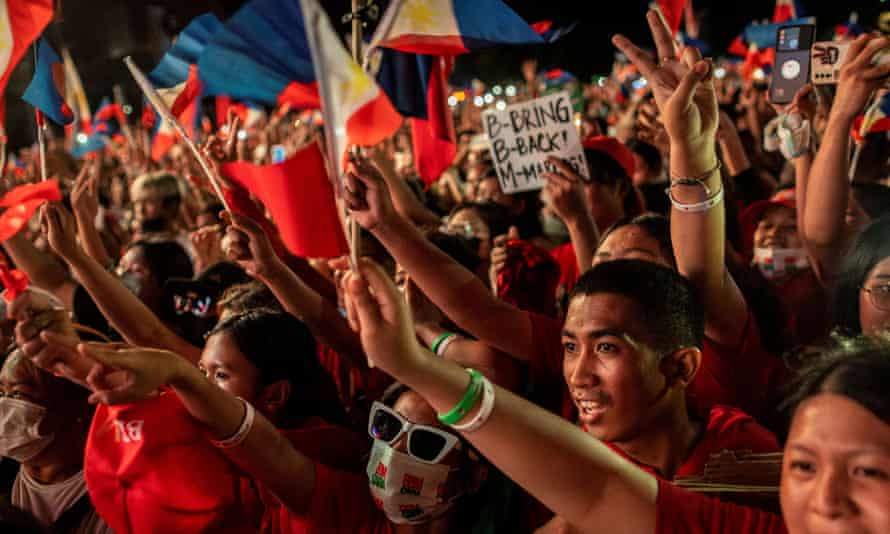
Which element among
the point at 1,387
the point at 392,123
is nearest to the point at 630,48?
the point at 392,123

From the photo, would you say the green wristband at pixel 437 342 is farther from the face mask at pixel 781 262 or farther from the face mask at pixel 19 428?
the face mask at pixel 781 262

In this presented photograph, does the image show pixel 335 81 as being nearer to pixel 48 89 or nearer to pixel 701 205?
pixel 701 205

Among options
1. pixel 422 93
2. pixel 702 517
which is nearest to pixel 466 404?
pixel 702 517

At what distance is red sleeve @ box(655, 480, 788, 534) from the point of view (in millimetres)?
1595

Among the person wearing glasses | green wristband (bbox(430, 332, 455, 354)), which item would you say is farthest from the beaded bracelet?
the person wearing glasses

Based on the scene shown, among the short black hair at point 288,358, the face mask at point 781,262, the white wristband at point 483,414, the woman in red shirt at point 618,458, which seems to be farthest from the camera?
the face mask at point 781,262

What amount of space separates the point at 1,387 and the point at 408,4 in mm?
1630

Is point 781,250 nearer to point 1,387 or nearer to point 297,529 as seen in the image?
point 297,529

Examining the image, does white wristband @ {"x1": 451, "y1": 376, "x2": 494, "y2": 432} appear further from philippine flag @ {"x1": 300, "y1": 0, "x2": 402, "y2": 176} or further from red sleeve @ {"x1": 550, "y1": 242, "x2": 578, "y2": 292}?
red sleeve @ {"x1": 550, "y1": 242, "x2": 578, "y2": 292}

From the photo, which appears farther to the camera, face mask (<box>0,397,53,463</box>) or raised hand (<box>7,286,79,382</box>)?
face mask (<box>0,397,53,463</box>)

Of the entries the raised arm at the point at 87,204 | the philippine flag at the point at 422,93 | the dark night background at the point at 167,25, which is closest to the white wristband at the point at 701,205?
the philippine flag at the point at 422,93

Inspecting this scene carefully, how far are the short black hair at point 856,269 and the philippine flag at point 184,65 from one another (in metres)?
2.30

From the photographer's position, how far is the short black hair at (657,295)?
6.88ft

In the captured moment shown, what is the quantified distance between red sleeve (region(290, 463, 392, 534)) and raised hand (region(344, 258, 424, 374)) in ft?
2.80
